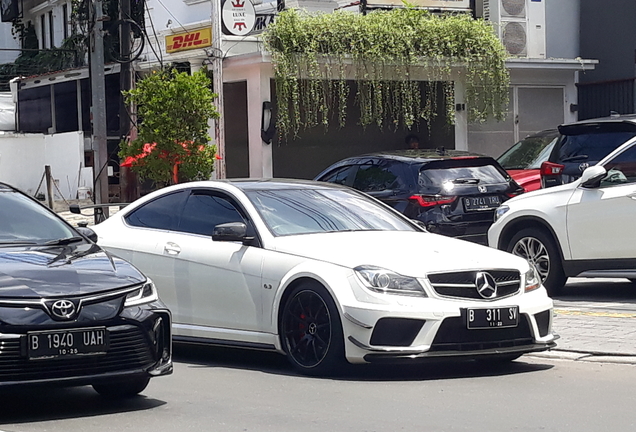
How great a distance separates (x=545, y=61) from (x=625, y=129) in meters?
13.3

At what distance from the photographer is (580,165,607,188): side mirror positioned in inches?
477

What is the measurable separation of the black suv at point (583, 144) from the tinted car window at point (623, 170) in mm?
1483

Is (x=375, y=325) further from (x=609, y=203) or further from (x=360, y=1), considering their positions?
(x=360, y=1)

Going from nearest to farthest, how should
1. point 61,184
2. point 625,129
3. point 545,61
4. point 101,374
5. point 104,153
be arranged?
point 101,374 → point 625,129 → point 104,153 → point 545,61 → point 61,184

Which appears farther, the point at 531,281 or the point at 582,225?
the point at 582,225

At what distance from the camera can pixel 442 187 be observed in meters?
14.3

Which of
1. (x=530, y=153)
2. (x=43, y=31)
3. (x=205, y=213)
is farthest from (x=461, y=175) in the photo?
(x=43, y=31)

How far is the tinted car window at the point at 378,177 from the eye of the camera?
14.6 meters

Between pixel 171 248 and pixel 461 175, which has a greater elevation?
pixel 461 175

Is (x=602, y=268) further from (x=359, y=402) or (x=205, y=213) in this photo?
(x=359, y=402)

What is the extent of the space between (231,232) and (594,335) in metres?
3.44

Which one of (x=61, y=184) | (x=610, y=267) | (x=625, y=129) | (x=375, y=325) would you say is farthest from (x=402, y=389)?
(x=61, y=184)

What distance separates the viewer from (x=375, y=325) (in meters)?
7.71

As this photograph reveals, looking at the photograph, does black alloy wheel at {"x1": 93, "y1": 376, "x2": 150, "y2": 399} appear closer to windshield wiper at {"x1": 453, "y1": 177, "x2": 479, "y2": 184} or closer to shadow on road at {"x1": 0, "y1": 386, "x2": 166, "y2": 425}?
shadow on road at {"x1": 0, "y1": 386, "x2": 166, "y2": 425}
